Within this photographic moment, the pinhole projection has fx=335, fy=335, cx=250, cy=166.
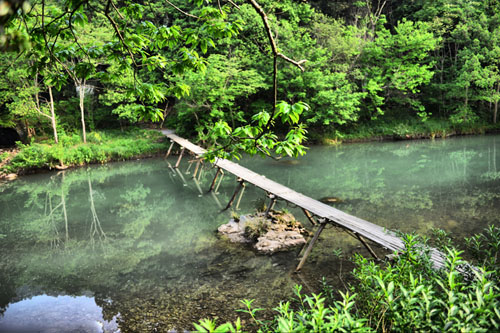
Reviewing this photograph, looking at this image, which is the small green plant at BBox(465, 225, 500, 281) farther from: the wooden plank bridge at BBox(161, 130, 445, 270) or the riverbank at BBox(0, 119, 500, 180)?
the riverbank at BBox(0, 119, 500, 180)

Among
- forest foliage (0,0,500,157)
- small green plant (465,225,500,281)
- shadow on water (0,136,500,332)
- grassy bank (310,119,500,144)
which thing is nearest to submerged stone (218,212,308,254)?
shadow on water (0,136,500,332)

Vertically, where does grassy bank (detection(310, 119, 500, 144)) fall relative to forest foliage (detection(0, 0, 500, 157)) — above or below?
below

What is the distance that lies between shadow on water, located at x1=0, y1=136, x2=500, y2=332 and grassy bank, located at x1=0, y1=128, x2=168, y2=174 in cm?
83

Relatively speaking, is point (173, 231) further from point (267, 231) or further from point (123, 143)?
point (123, 143)

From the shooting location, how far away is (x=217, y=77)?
15773mm

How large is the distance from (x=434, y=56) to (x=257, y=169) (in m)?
16.6

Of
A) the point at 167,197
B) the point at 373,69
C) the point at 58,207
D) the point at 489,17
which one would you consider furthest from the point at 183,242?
the point at 489,17

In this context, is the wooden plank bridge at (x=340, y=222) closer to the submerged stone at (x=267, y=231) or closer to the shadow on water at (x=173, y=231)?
the submerged stone at (x=267, y=231)

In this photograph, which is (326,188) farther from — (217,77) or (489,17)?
(489,17)

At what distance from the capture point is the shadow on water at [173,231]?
15.5 feet

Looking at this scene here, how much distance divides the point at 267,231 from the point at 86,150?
11997 mm

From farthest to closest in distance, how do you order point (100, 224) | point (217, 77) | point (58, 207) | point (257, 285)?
point (217, 77), point (58, 207), point (100, 224), point (257, 285)

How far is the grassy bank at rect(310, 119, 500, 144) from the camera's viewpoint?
20.1 m

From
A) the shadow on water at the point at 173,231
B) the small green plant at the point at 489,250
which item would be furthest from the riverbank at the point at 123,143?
the small green plant at the point at 489,250
